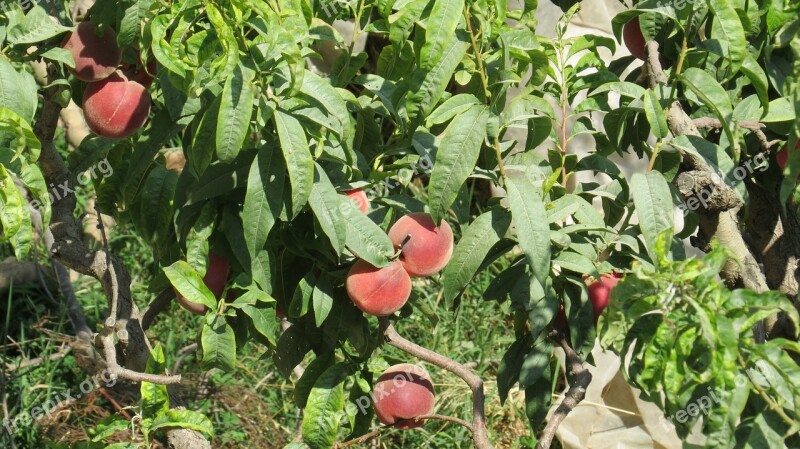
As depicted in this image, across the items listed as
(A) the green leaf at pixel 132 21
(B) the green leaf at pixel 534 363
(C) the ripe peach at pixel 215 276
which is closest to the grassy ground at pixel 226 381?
(B) the green leaf at pixel 534 363

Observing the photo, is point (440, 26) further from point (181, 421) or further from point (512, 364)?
point (181, 421)

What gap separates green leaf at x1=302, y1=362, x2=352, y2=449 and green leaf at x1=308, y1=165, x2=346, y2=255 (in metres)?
0.40

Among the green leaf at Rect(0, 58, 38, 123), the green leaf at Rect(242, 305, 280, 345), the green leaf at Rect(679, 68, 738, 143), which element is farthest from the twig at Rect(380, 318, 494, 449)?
the green leaf at Rect(0, 58, 38, 123)

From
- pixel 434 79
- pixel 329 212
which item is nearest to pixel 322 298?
pixel 329 212

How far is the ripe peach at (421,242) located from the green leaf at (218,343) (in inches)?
12.3

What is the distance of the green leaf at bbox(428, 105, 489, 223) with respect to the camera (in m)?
1.33

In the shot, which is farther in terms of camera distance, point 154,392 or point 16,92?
point 154,392

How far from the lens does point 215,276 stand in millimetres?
1546

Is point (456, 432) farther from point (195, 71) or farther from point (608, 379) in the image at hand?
point (195, 71)

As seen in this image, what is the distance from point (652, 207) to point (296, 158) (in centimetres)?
53

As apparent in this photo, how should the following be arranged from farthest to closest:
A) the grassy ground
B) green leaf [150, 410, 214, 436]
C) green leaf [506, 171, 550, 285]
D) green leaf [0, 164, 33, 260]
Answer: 1. the grassy ground
2. green leaf [150, 410, 214, 436]
3. green leaf [506, 171, 550, 285]
4. green leaf [0, 164, 33, 260]

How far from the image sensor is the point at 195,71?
127cm

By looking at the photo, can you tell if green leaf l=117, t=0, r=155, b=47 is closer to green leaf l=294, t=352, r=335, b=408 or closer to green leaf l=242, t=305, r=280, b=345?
green leaf l=242, t=305, r=280, b=345

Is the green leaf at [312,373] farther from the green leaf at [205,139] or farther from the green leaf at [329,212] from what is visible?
the green leaf at [205,139]
